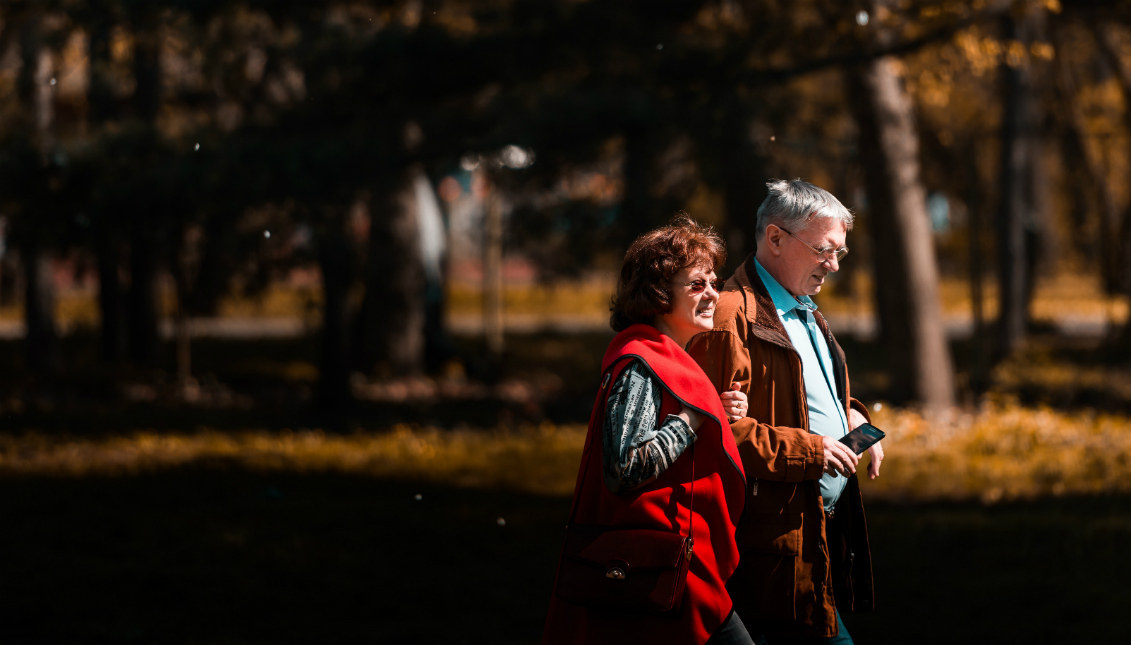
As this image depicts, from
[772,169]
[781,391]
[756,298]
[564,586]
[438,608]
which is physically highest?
[772,169]

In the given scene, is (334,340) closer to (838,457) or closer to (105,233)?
(105,233)

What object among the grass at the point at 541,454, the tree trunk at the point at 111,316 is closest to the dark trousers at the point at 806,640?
the grass at the point at 541,454

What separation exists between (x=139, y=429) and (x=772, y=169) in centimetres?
672

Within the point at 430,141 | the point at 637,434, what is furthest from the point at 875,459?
the point at 430,141

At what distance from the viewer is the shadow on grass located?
5.56m

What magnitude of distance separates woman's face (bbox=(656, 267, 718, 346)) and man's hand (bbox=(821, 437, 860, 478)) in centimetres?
42

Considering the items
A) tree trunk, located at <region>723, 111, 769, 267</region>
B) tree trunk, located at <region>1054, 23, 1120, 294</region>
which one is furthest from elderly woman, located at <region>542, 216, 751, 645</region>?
tree trunk, located at <region>1054, 23, 1120, 294</region>

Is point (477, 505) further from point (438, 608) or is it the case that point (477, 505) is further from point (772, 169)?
point (772, 169)

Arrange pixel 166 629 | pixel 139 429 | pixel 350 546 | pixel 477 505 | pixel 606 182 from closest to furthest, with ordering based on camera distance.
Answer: pixel 166 629
pixel 350 546
pixel 477 505
pixel 139 429
pixel 606 182

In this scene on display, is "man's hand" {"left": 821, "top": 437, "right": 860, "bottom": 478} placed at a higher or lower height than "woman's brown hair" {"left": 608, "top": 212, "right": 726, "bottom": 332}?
lower

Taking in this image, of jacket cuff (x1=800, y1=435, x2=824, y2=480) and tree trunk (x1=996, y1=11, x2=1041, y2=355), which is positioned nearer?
jacket cuff (x1=800, y1=435, x2=824, y2=480)

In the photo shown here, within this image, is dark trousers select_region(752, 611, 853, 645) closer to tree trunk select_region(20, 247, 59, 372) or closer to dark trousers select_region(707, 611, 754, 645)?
dark trousers select_region(707, 611, 754, 645)

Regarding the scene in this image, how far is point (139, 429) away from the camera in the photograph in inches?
451

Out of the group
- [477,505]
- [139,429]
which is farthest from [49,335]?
[477,505]
